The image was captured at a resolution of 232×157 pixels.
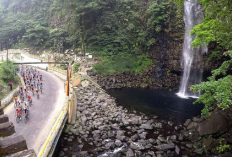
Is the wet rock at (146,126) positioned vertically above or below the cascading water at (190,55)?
below

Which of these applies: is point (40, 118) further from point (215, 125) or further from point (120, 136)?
point (215, 125)

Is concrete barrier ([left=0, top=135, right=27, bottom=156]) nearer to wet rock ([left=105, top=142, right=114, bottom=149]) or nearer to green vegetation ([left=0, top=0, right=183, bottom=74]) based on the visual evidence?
wet rock ([left=105, top=142, right=114, bottom=149])

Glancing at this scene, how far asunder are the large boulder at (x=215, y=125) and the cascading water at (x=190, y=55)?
16913mm

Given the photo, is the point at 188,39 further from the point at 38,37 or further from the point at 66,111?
the point at 38,37

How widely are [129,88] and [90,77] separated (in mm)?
7958

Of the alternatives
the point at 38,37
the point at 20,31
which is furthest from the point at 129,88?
the point at 20,31

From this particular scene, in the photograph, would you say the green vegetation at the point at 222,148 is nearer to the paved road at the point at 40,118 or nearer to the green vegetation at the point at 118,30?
the paved road at the point at 40,118

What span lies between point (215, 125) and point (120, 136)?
8544 millimetres

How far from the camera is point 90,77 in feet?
121

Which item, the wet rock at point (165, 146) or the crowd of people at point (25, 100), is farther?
the crowd of people at point (25, 100)

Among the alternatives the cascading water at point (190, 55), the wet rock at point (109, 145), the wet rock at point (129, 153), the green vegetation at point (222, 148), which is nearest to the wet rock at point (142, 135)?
the wet rock at point (129, 153)

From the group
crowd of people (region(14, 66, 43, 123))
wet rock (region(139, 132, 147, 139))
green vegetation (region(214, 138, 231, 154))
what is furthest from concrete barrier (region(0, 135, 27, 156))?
green vegetation (region(214, 138, 231, 154))

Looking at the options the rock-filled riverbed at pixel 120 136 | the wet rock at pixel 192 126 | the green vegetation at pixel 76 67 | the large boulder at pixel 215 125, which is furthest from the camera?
the green vegetation at pixel 76 67

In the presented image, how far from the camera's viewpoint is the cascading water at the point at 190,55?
1371 inches
